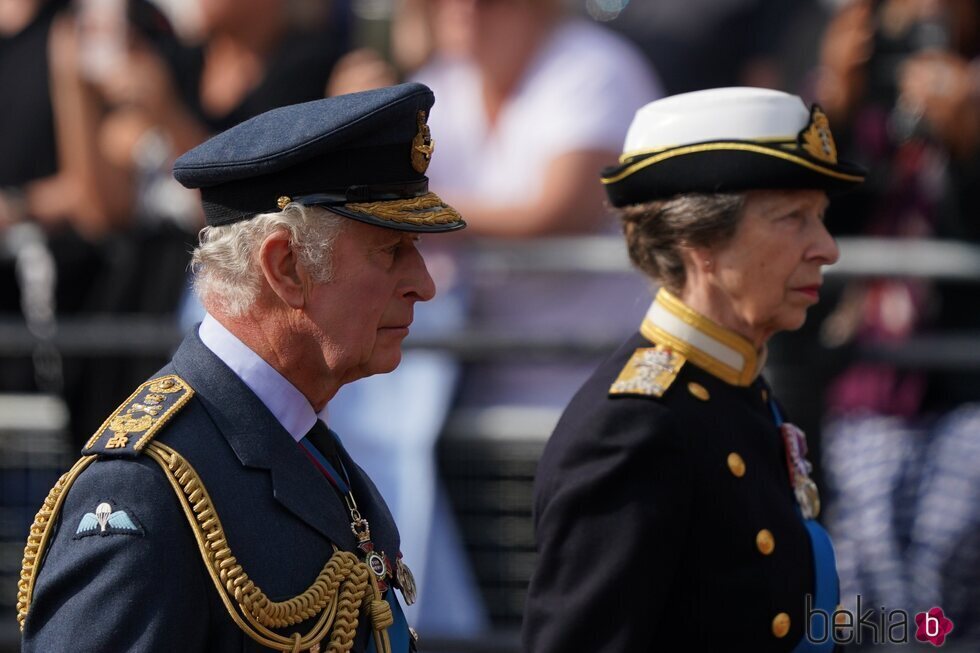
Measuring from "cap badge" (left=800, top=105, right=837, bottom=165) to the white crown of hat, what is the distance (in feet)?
0.06

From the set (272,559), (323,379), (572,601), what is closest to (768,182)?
(572,601)

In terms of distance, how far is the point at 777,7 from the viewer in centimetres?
617

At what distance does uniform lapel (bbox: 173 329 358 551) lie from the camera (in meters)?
2.54

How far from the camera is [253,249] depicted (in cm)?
260

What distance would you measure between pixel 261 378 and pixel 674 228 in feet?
3.92

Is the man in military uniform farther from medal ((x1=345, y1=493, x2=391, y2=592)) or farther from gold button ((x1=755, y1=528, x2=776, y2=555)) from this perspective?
gold button ((x1=755, y1=528, x2=776, y2=555))

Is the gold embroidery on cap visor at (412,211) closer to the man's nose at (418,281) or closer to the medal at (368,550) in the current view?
the man's nose at (418,281)

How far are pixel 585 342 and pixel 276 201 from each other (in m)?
3.06

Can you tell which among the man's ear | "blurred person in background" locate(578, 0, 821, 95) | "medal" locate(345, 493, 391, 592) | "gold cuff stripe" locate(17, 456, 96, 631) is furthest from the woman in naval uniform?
"blurred person in background" locate(578, 0, 821, 95)

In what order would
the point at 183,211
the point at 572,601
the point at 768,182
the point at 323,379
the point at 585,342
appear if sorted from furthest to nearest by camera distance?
the point at 183,211
the point at 585,342
the point at 768,182
the point at 572,601
the point at 323,379

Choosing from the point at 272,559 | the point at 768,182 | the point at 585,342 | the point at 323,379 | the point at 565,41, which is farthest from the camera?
the point at 565,41

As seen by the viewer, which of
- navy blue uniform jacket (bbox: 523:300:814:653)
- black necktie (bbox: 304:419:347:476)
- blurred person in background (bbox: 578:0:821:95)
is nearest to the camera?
black necktie (bbox: 304:419:347:476)

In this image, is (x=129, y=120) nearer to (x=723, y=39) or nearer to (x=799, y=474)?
(x=723, y=39)

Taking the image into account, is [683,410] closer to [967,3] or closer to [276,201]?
[276,201]
